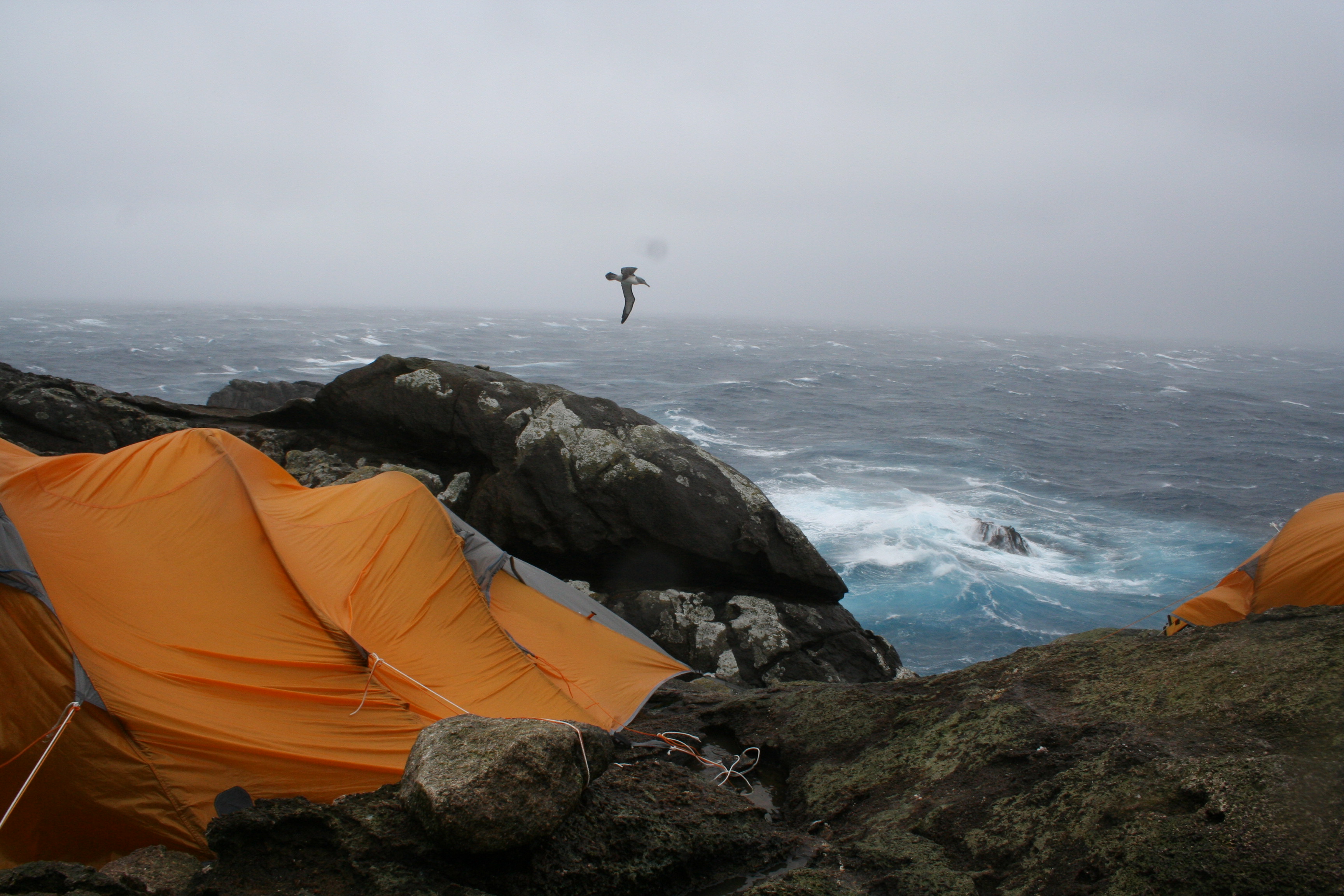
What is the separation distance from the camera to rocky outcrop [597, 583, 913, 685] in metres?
9.96

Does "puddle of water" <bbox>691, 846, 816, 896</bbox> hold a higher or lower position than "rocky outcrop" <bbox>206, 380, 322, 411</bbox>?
lower

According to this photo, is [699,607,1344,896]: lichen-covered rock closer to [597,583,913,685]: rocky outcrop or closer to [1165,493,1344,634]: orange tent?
[1165,493,1344,634]: orange tent

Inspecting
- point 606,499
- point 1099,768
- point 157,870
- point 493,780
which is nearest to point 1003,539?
point 606,499

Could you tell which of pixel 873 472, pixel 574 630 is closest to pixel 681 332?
pixel 873 472

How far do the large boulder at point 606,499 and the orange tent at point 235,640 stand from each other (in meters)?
2.03

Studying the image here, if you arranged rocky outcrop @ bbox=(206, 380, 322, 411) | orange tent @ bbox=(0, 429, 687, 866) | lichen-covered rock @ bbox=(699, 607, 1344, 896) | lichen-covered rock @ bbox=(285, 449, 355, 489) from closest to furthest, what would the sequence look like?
1. lichen-covered rock @ bbox=(699, 607, 1344, 896)
2. orange tent @ bbox=(0, 429, 687, 866)
3. lichen-covered rock @ bbox=(285, 449, 355, 489)
4. rocky outcrop @ bbox=(206, 380, 322, 411)

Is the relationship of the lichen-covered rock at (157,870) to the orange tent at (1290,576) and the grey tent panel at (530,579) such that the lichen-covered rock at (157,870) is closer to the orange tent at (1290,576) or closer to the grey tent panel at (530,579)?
the grey tent panel at (530,579)

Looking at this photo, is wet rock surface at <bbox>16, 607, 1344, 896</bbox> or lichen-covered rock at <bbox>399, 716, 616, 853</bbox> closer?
wet rock surface at <bbox>16, 607, 1344, 896</bbox>

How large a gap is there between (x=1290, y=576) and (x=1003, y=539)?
53.0ft

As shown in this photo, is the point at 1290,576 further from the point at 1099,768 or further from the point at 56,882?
the point at 56,882

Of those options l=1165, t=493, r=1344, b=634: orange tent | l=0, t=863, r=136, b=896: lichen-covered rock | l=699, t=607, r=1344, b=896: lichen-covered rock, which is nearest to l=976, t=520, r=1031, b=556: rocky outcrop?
l=1165, t=493, r=1344, b=634: orange tent

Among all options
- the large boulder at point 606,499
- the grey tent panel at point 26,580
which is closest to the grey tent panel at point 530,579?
the large boulder at point 606,499

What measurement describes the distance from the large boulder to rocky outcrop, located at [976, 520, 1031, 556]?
14293 mm

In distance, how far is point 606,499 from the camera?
11023 millimetres
